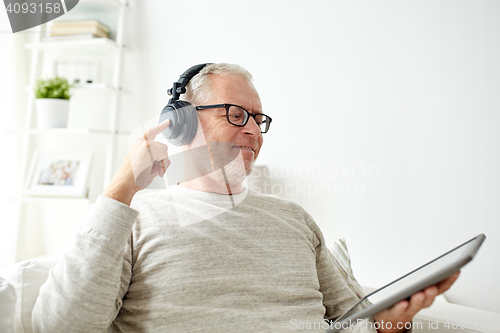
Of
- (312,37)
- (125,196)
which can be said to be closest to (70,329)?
(125,196)

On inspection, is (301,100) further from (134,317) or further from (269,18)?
(134,317)

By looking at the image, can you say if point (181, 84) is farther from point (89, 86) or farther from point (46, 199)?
point (46, 199)

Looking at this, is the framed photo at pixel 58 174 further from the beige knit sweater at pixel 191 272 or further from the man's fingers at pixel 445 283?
the man's fingers at pixel 445 283

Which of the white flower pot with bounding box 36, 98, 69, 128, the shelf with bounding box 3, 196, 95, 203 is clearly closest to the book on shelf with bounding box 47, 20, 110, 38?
the white flower pot with bounding box 36, 98, 69, 128

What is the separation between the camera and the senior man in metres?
0.71

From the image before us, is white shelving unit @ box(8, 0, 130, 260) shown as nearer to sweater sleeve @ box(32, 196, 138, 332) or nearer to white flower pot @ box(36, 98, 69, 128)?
white flower pot @ box(36, 98, 69, 128)

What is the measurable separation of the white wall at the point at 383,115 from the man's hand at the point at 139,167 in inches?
43.2

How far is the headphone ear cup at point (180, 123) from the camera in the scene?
98 centimetres

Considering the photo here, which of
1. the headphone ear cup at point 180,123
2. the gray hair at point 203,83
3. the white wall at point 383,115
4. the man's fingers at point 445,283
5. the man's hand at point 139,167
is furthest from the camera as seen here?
the white wall at point 383,115

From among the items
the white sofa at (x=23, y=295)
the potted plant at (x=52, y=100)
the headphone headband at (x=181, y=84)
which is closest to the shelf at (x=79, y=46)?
the potted plant at (x=52, y=100)

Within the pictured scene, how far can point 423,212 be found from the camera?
5.28 ft

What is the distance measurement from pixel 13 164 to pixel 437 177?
2392 millimetres

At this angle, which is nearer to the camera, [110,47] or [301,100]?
[301,100]

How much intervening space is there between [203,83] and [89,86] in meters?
1.31
